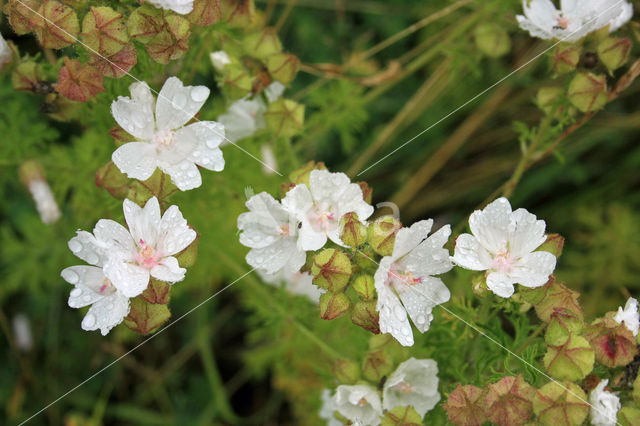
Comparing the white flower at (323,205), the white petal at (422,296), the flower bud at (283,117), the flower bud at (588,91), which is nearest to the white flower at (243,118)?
the flower bud at (283,117)

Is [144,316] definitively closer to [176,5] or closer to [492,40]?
[176,5]

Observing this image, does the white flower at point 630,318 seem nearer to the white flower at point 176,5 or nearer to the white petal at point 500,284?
the white petal at point 500,284

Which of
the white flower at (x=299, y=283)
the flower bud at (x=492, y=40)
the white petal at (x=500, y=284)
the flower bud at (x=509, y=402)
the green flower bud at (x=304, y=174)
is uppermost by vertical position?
the flower bud at (x=492, y=40)

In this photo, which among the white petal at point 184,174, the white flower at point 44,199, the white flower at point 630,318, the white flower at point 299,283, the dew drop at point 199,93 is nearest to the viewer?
the white flower at point 630,318

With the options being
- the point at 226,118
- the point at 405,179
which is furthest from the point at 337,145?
the point at 226,118

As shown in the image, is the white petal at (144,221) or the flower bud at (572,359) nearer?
the flower bud at (572,359)

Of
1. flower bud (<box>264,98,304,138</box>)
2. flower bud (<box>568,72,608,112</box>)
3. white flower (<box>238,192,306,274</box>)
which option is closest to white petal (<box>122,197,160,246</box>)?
white flower (<box>238,192,306,274</box>)

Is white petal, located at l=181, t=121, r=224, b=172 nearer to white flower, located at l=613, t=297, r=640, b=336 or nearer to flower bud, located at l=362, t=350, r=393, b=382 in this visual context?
flower bud, located at l=362, t=350, r=393, b=382

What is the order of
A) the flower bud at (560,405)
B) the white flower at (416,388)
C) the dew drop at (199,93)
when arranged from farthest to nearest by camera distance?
the white flower at (416,388)
the dew drop at (199,93)
the flower bud at (560,405)
